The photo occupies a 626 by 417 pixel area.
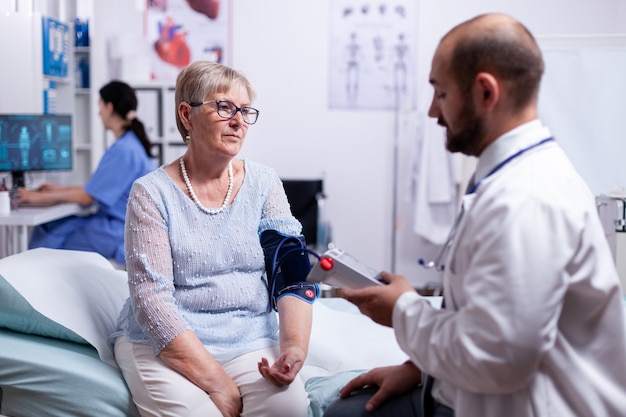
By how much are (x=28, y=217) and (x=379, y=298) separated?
2.33m

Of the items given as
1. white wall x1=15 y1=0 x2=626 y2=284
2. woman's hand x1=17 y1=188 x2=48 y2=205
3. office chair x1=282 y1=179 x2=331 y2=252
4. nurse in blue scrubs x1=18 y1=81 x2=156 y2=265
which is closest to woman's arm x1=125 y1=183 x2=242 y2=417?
nurse in blue scrubs x1=18 y1=81 x2=156 y2=265

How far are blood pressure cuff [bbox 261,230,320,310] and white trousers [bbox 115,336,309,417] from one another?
0.23 meters

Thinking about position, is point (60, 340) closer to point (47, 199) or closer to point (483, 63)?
point (483, 63)

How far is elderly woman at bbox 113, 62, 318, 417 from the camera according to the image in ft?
5.17

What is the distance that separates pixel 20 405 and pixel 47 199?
1.95 meters

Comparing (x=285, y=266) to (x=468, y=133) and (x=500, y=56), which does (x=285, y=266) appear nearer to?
(x=468, y=133)

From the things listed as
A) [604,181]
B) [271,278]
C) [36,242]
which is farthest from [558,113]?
[36,242]

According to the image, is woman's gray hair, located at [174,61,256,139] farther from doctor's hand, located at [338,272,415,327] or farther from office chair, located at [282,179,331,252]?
office chair, located at [282,179,331,252]

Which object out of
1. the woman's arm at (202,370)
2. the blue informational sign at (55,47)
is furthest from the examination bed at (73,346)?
the blue informational sign at (55,47)

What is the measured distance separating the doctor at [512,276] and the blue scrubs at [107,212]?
2.43 m

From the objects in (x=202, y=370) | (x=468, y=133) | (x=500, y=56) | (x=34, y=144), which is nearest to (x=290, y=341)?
(x=202, y=370)

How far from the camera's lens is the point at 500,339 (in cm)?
98

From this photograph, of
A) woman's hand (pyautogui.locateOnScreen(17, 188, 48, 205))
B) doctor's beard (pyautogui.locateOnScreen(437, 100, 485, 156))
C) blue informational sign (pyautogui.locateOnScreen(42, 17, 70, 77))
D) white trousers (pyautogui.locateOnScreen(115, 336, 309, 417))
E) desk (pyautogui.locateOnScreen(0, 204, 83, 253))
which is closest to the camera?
doctor's beard (pyautogui.locateOnScreen(437, 100, 485, 156))

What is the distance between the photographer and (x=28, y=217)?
3.10 metres
